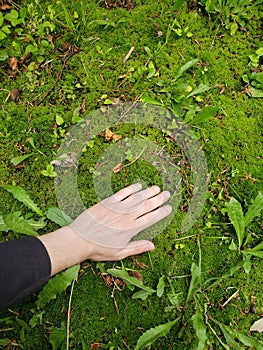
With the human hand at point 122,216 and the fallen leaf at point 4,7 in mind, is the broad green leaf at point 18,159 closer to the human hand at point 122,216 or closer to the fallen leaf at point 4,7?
the human hand at point 122,216

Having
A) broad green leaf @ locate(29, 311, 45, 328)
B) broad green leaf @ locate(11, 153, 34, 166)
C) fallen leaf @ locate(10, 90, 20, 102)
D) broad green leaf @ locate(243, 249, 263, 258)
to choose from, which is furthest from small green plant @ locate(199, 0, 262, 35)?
broad green leaf @ locate(29, 311, 45, 328)

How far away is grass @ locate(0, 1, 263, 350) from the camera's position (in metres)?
2.94

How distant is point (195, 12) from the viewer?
3498mm

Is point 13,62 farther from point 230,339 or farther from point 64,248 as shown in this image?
point 230,339

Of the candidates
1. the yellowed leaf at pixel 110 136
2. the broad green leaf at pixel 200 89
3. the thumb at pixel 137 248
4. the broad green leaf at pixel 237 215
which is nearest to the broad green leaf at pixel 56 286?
the thumb at pixel 137 248

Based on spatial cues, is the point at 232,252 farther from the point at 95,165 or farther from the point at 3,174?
the point at 3,174

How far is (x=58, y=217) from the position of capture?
2986 mm

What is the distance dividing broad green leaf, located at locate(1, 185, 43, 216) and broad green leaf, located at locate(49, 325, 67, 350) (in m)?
0.82

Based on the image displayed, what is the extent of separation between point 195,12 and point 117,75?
88cm

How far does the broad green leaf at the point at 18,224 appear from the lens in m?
2.88

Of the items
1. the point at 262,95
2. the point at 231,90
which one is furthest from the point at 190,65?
the point at 262,95

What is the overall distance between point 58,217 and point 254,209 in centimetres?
144

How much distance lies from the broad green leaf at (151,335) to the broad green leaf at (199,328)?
0.19 meters

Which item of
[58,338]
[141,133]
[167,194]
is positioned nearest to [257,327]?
[167,194]
